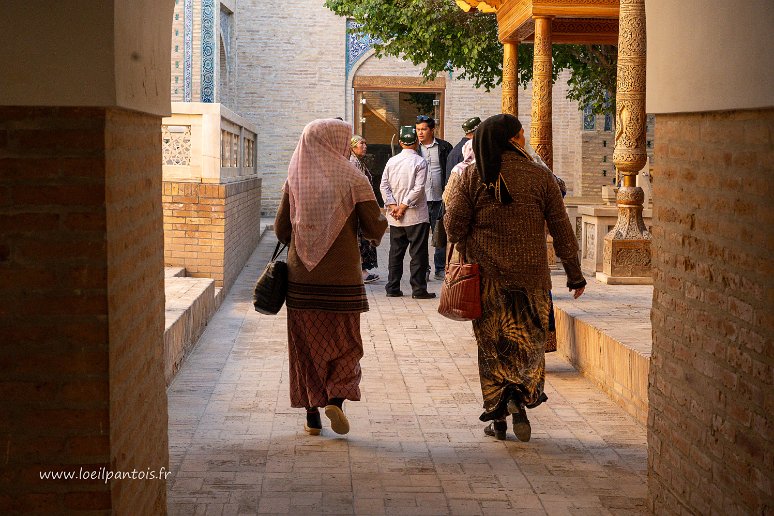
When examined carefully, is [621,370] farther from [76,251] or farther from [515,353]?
[76,251]

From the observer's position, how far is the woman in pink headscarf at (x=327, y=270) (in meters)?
6.03

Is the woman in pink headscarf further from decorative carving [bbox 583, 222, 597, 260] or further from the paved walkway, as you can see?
decorative carving [bbox 583, 222, 597, 260]

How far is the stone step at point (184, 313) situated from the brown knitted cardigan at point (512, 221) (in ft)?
5.98

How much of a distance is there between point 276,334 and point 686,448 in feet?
18.5

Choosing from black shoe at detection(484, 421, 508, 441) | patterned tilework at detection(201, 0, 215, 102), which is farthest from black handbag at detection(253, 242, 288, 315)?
patterned tilework at detection(201, 0, 215, 102)

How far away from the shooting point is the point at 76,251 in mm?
3264

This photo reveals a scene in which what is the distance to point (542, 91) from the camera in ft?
40.8

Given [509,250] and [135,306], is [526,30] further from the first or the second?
[135,306]

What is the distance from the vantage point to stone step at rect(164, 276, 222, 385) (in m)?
7.31

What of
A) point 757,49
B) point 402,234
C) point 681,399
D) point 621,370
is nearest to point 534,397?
point 621,370

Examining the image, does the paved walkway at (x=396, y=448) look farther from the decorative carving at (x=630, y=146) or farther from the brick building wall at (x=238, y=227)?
the brick building wall at (x=238, y=227)

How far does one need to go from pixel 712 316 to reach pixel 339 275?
247 centimetres

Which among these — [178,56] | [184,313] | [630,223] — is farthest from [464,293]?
[178,56]

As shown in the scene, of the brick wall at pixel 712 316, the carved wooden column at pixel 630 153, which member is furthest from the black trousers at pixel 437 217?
the brick wall at pixel 712 316
